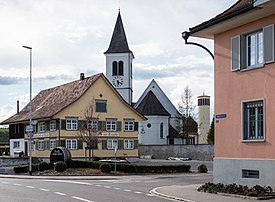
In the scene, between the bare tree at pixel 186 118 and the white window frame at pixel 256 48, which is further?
the bare tree at pixel 186 118

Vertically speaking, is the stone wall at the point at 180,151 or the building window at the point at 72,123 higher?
the building window at the point at 72,123

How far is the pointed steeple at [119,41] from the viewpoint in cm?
9475

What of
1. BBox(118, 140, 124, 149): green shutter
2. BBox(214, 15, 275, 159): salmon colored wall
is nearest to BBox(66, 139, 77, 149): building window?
BBox(118, 140, 124, 149): green shutter

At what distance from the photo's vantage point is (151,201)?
20219 mm

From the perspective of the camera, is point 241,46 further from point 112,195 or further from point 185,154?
A: point 185,154

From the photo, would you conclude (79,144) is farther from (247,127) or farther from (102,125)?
(247,127)

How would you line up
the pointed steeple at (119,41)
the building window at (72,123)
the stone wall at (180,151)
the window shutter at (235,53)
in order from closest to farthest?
the window shutter at (235,53) → the building window at (72,123) → the stone wall at (180,151) → the pointed steeple at (119,41)

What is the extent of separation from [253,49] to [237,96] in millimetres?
2002

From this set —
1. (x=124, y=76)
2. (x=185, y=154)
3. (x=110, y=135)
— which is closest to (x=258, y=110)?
(x=110, y=135)

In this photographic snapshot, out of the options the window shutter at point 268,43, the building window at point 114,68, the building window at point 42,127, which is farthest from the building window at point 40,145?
the window shutter at point 268,43

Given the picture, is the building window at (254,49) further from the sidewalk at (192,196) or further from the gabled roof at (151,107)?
the gabled roof at (151,107)

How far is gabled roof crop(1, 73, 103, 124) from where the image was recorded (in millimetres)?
64062

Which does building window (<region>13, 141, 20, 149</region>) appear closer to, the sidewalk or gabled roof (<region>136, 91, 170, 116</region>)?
gabled roof (<region>136, 91, 170, 116</region>)

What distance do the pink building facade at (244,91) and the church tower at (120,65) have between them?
6821cm
